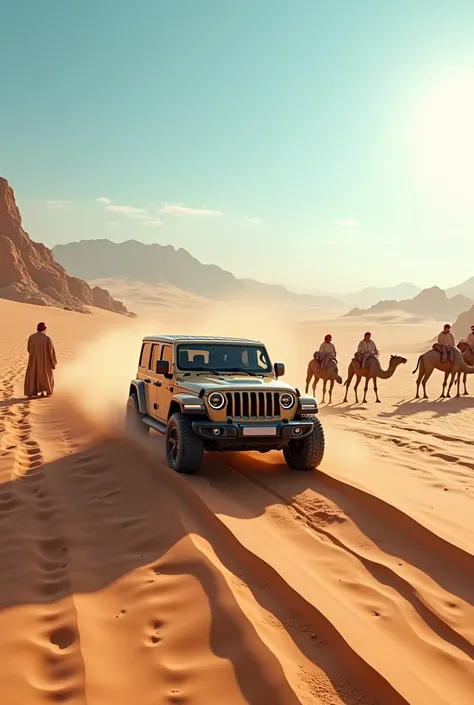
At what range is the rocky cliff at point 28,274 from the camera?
79.3 m

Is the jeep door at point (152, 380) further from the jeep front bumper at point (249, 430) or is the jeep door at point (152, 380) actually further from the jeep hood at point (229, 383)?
the jeep front bumper at point (249, 430)

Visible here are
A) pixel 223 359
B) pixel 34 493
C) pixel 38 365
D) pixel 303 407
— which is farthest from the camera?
pixel 38 365

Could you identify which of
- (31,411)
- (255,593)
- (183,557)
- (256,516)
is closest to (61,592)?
(183,557)

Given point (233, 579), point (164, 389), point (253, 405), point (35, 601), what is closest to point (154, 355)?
point (164, 389)

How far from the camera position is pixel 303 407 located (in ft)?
24.9

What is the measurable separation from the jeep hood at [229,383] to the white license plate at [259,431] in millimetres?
471

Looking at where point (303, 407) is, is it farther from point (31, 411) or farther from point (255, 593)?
point (31, 411)

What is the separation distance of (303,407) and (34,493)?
3304 mm

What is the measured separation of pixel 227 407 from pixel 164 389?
5.84 feet

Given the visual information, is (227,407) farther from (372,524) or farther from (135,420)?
(135,420)

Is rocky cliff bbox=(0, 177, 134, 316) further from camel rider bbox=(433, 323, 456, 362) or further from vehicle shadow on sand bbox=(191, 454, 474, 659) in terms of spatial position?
vehicle shadow on sand bbox=(191, 454, 474, 659)

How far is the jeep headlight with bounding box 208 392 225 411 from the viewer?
716cm

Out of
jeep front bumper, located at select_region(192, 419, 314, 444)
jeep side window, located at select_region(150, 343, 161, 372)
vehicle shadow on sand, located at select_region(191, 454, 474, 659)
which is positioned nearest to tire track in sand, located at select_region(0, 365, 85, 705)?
vehicle shadow on sand, located at select_region(191, 454, 474, 659)

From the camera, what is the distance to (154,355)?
9797 millimetres
